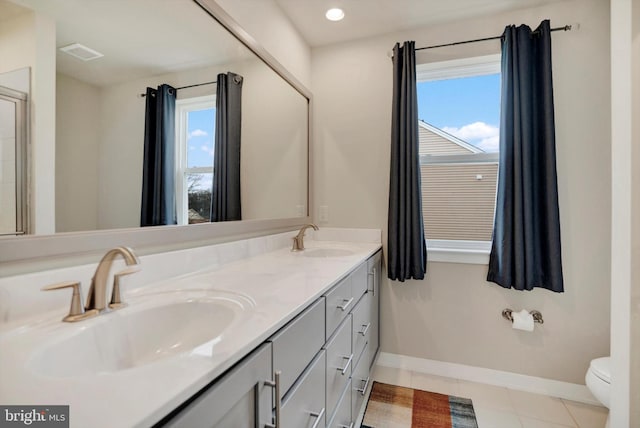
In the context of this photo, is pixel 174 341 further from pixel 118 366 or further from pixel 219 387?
pixel 219 387

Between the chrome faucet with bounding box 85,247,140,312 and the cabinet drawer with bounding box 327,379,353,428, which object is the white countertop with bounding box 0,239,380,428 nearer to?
the chrome faucet with bounding box 85,247,140,312

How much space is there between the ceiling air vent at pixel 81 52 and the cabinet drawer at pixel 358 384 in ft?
5.27

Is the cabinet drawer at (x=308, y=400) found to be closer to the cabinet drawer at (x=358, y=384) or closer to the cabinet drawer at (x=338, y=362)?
the cabinet drawer at (x=338, y=362)

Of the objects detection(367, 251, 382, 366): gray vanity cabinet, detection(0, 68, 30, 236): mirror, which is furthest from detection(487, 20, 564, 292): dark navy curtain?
detection(0, 68, 30, 236): mirror

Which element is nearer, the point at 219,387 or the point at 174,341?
the point at 219,387

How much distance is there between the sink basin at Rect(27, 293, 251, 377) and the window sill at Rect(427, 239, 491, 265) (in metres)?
1.64

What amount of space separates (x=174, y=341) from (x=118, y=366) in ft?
0.50

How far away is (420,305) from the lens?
219 centimetres

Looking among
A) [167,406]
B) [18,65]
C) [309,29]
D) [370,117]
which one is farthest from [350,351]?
[309,29]

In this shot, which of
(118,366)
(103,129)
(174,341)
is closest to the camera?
(118,366)

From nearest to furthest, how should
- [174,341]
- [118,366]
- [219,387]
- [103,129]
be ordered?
[219,387], [118,366], [174,341], [103,129]

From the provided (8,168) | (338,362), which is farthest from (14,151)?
(338,362)

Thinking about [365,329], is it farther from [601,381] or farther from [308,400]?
[601,381]

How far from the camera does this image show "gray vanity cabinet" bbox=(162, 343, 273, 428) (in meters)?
0.49
